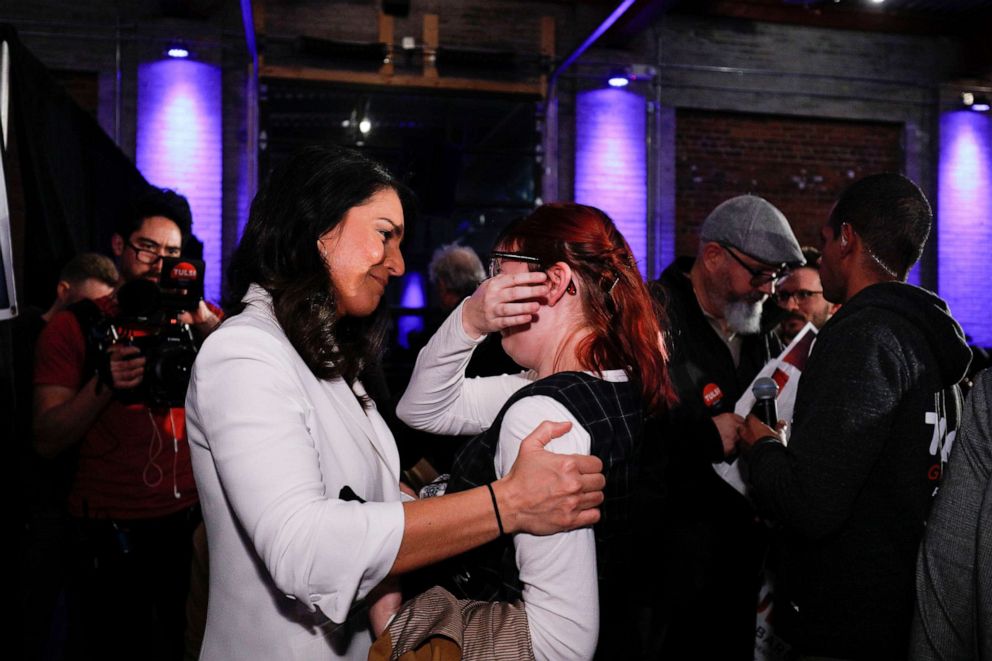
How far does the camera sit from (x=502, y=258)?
1543 mm

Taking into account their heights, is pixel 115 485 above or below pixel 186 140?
below

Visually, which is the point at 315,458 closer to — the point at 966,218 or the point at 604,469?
the point at 604,469

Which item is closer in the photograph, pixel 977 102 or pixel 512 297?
pixel 512 297

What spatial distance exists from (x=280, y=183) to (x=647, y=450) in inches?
33.7

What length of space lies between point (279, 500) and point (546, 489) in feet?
1.27

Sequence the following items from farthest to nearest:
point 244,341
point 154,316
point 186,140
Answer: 1. point 186,140
2. point 154,316
3. point 244,341

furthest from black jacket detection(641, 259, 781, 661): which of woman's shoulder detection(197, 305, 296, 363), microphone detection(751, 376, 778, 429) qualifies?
woman's shoulder detection(197, 305, 296, 363)

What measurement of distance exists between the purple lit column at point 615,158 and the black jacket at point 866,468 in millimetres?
6055

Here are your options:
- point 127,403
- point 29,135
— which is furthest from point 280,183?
point 29,135

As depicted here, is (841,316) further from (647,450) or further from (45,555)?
(45,555)

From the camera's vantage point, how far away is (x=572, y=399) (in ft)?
4.30

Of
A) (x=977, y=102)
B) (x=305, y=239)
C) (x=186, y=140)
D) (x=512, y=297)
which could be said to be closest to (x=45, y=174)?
(x=305, y=239)

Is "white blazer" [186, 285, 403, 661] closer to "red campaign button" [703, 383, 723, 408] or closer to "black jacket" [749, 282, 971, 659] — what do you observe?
"black jacket" [749, 282, 971, 659]

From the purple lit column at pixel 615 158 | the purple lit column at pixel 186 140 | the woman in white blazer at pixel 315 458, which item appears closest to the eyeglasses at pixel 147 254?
the woman in white blazer at pixel 315 458
